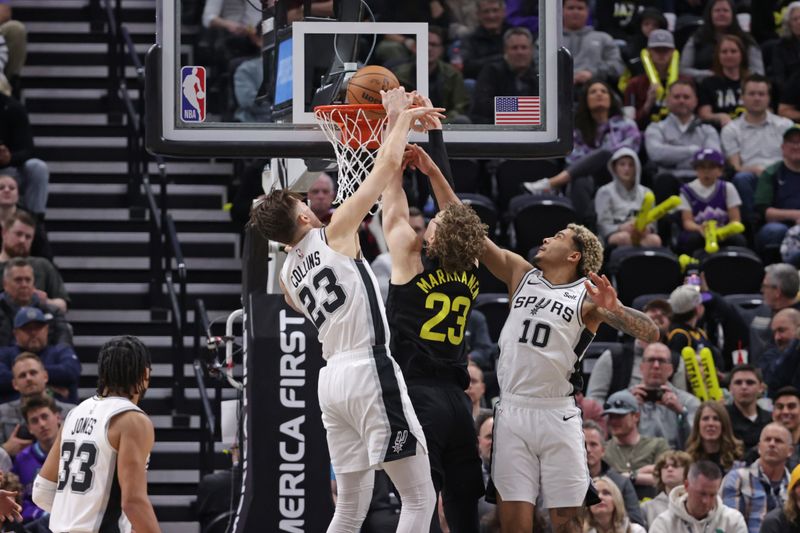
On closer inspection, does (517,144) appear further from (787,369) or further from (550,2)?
(787,369)

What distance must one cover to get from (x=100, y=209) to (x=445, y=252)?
6.91 metres

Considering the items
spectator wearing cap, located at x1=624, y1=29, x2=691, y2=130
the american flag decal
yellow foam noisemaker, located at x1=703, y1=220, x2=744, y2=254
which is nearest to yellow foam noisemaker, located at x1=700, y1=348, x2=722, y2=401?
yellow foam noisemaker, located at x1=703, y1=220, x2=744, y2=254

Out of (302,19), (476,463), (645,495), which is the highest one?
(302,19)

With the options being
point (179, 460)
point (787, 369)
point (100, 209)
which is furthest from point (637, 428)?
point (100, 209)

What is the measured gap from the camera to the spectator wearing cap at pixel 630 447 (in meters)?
11.6

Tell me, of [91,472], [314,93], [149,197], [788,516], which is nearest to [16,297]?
A: [149,197]

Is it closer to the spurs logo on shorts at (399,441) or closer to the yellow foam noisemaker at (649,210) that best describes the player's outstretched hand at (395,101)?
the spurs logo on shorts at (399,441)

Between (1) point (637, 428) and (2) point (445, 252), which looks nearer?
(2) point (445, 252)

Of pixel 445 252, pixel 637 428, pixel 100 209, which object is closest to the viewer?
pixel 445 252

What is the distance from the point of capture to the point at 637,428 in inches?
473

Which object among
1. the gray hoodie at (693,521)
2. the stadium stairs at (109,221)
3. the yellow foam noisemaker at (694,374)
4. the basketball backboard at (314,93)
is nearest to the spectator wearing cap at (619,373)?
the yellow foam noisemaker at (694,374)

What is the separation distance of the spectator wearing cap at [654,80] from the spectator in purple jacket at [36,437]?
686cm

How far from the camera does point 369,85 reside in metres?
8.69

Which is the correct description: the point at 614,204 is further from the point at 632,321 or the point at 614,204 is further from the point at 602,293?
the point at 602,293
